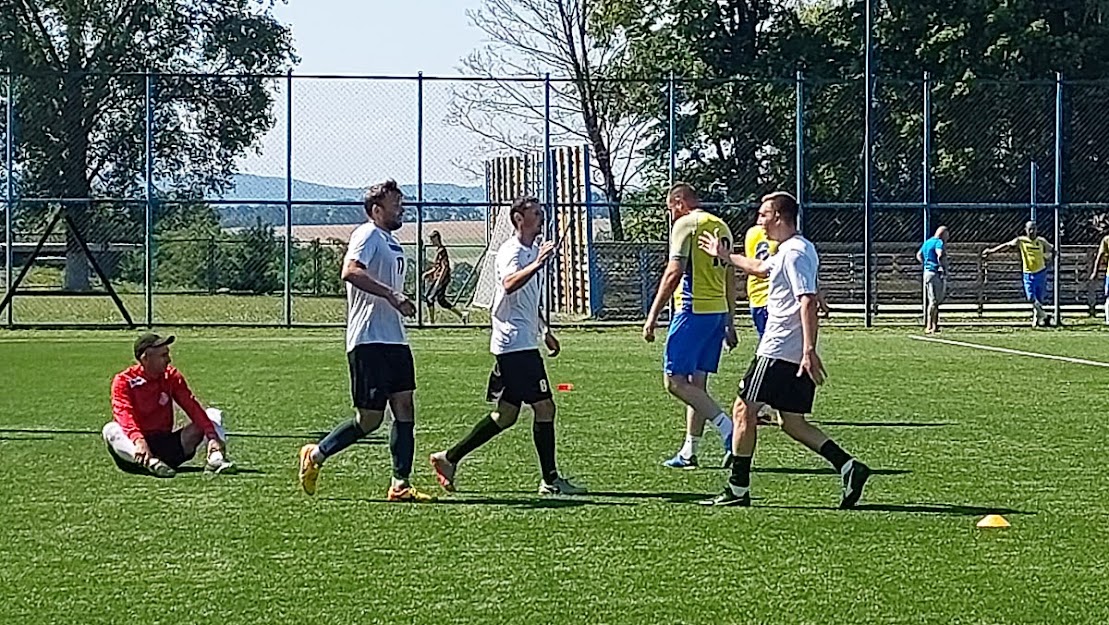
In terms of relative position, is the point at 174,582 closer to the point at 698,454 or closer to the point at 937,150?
the point at 698,454

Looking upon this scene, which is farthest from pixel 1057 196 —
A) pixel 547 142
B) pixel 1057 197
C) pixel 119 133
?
pixel 119 133

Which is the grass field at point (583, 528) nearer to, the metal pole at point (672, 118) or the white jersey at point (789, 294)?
the white jersey at point (789, 294)

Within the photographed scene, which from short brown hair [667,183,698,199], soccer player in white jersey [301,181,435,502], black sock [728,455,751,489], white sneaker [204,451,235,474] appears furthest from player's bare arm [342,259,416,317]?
short brown hair [667,183,698,199]

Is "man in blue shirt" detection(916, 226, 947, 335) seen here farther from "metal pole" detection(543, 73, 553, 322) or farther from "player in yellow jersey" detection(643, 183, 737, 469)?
"player in yellow jersey" detection(643, 183, 737, 469)

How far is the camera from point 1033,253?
98.4 ft

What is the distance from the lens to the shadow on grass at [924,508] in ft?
31.0

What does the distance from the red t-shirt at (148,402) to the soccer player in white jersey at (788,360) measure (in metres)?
3.48

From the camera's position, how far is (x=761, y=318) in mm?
13125

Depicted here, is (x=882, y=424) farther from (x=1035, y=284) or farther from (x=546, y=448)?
(x=1035, y=284)

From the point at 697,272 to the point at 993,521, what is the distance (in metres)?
3.06

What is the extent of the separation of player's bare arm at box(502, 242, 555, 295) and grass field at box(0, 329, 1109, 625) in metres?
1.18

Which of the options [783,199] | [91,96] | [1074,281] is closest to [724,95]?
[1074,281]

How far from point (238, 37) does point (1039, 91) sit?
23.0 metres

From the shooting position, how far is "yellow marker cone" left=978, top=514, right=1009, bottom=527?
8.96m
